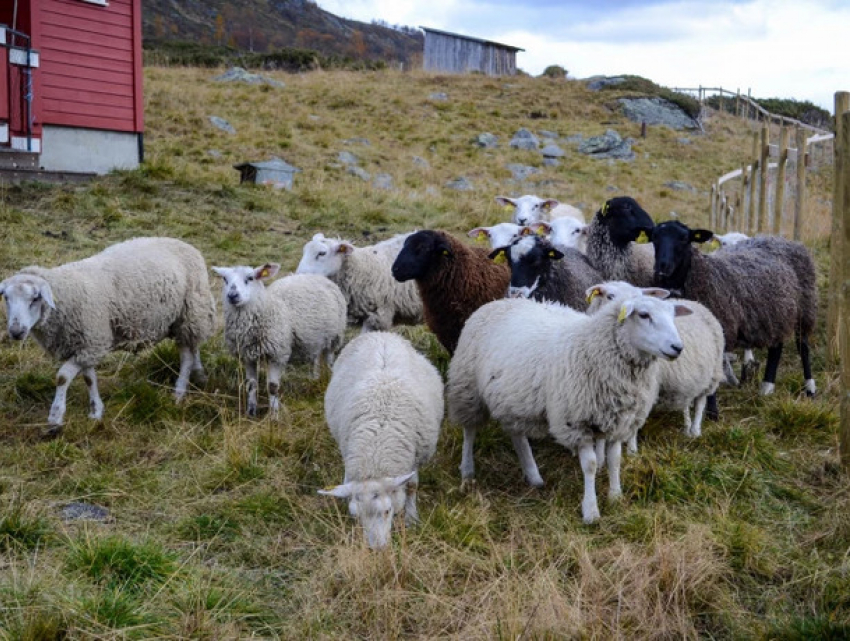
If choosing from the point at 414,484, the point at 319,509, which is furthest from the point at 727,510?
the point at 319,509

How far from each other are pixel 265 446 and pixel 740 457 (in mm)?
3049

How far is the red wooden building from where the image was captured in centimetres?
1270

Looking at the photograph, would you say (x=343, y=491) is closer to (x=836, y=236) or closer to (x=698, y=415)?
(x=698, y=415)

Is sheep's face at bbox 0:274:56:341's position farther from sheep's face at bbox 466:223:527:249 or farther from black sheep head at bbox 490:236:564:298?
sheep's face at bbox 466:223:527:249

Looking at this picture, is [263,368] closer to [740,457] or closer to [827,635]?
[740,457]

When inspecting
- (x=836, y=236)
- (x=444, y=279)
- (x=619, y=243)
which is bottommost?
(x=444, y=279)

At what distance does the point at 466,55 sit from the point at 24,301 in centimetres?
3806

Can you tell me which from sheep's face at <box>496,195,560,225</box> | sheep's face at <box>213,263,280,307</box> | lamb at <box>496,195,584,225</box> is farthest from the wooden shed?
sheep's face at <box>213,263,280,307</box>

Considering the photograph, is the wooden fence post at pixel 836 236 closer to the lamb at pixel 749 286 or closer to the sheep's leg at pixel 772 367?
the lamb at pixel 749 286

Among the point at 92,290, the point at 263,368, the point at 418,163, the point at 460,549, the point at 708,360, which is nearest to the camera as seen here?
the point at 460,549

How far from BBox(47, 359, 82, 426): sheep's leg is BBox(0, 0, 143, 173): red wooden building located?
7320mm

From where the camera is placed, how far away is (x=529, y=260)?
6531 mm

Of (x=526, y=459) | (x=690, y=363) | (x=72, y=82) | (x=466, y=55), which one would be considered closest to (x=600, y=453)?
(x=526, y=459)

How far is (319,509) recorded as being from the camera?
4.69m
